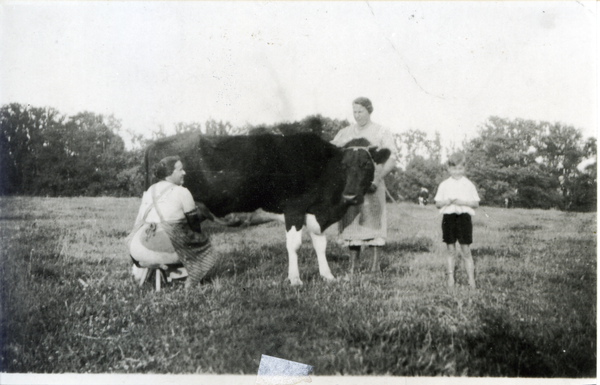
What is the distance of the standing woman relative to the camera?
348 centimetres

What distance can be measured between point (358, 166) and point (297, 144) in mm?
533

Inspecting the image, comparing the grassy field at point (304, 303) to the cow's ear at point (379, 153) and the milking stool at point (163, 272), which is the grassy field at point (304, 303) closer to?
the milking stool at point (163, 272)

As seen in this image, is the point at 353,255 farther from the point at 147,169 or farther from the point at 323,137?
the point at 147,169

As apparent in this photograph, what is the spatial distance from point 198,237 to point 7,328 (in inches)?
64.2

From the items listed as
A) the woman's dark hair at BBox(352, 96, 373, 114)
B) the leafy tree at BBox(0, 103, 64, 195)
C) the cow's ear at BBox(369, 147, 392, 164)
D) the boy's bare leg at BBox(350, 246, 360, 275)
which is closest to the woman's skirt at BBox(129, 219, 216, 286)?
the leafy tree at BBox(0, 103, 64, 195)

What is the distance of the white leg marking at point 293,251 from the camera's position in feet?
10.9

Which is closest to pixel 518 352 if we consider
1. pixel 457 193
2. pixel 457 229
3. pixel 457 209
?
pixel 457 229

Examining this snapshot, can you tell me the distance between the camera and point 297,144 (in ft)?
11.3

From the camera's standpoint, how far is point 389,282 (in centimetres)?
336

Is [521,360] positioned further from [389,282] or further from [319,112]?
[319,112]

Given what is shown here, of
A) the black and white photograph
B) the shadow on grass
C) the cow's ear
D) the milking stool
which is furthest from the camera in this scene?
the cow's ear

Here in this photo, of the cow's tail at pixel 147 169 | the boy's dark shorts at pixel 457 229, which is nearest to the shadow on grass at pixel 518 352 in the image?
the boy's dark shorts at pixel 457 229

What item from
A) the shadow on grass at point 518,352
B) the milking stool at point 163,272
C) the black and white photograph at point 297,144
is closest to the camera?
the shadow on grass at point 518,352

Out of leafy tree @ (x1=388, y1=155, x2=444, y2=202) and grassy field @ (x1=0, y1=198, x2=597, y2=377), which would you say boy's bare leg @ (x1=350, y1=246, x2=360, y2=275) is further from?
leafy tree @ (x1=388, y1=155, x2=444, y2=202)
